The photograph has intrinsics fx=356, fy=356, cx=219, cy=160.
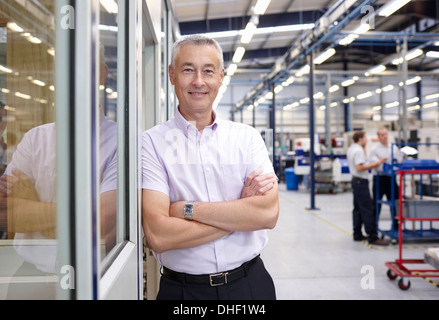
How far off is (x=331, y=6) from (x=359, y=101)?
612 inches

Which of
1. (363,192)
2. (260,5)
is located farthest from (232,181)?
(260,5)

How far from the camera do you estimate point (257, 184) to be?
136 cm

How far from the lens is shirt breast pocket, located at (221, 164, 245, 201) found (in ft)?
4.61

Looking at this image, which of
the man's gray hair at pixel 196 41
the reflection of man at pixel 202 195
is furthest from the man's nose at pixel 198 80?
the man's gray hair at pixel 196 41

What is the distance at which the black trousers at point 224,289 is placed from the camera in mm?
1372

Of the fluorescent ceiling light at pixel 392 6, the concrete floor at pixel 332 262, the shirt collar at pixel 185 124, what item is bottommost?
the concrete floor at pixel 332 262

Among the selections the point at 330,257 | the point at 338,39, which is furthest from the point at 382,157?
the point at 338,39

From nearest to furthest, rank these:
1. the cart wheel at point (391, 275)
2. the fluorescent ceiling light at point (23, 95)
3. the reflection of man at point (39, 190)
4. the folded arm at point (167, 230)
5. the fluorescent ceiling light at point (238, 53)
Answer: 1. the reflection of man at point (39, 190)
2. the folded arm at point (167, 230)
3. the fluorescent ceiling light at point (23, 95)
4. the cart wheel at point (391, 275)
5. the fluorescent ceiling light at point (238, 53)

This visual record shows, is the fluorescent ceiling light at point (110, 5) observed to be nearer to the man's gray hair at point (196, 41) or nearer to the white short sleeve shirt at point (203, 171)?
the man's gray hair at point (196, 41)

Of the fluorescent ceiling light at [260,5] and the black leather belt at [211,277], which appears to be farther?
the fluorescent ceiling light at [260,5]

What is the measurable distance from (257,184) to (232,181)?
0.11 m

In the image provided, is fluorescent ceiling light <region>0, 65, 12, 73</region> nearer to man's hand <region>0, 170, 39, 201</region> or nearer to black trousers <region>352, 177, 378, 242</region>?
man's hand <region>0, 170, 39, 201</region>

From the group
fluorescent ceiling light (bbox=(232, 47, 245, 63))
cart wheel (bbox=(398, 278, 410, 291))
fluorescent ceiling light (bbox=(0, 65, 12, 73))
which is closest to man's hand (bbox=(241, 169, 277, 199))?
fluorescent ceiling light (bbox=(0, 65, 12, 73))
